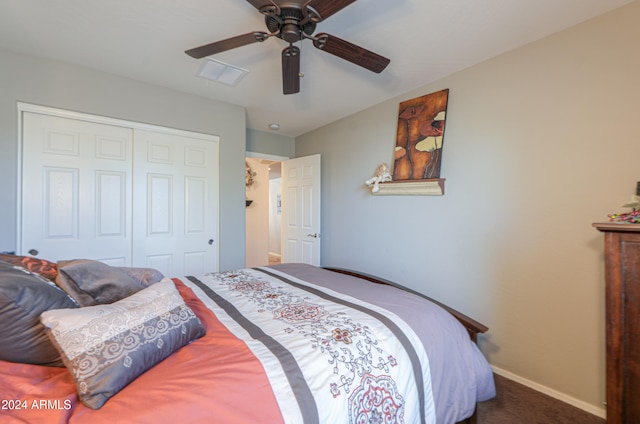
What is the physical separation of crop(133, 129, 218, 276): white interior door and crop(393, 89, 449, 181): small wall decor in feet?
6.69

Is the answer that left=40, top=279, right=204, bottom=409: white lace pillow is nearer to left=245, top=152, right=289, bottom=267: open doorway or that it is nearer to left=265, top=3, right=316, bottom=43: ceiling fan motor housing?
left=265, top=3, right=316, bottom=43: ceiling fan motor housing

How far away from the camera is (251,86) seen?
8.72 ft

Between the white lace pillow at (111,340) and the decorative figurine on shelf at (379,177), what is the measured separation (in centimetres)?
236

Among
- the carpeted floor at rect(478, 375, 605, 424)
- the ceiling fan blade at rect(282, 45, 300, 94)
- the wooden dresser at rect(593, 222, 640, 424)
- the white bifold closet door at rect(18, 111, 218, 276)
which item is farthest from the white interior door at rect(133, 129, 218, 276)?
the wooden dresser at rect(593, 222, 640, 424)

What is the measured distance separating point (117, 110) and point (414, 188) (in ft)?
9.48

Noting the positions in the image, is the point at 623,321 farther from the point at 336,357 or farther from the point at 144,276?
the point at 144,276

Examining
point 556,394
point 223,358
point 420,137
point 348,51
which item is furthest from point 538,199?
point 223,358

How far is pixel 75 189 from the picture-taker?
2.34 m

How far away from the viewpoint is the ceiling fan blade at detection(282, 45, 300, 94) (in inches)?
64.4

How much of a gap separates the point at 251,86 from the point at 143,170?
1347mm

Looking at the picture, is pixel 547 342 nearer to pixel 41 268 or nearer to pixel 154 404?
pixel 154 404

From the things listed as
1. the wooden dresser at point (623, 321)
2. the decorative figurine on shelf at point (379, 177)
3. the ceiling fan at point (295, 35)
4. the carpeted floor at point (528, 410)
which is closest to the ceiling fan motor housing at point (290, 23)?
the ceiling fan at point (295, 35)

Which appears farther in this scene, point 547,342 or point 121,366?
point 547,342

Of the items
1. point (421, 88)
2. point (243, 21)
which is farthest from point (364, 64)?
point (421, 88)
